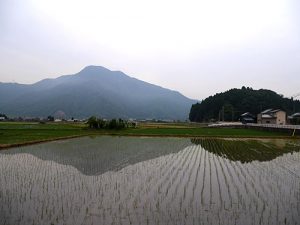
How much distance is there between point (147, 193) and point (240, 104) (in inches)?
3514

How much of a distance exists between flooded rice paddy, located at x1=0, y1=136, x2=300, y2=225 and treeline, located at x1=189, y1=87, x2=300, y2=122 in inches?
2986

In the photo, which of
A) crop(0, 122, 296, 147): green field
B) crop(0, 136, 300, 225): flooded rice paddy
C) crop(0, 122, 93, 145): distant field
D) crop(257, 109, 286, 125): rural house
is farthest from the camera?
crop(257, 109, 286, 125): rural house

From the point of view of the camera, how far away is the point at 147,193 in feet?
27.0

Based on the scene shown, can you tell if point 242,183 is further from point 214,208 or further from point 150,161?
point 150,161

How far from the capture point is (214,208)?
7.04 meters

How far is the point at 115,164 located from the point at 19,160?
3.98 metres

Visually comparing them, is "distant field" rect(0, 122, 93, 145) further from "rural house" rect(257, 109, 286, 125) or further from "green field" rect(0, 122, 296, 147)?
"rural house" rect(257, 109, 286, 125)

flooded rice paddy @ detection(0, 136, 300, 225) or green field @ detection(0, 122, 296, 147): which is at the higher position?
green field @ detection(0, 122, 296, 147)

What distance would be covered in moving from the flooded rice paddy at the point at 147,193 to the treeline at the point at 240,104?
Answer: 249ft

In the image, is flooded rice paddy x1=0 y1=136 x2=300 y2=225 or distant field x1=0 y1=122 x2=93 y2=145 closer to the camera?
flooded rice paddy x1=0 y1=136 x2=300 y2=225

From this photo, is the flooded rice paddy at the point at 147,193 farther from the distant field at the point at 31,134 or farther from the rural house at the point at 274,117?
the rural house at the point at 274,117

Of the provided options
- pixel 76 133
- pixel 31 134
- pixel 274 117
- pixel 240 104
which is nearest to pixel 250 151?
pixel 31 134

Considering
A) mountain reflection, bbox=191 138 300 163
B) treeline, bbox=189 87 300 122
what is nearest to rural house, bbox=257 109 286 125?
treeline, bbox=189 87 300 122

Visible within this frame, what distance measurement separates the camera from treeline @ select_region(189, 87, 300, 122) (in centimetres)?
9032
